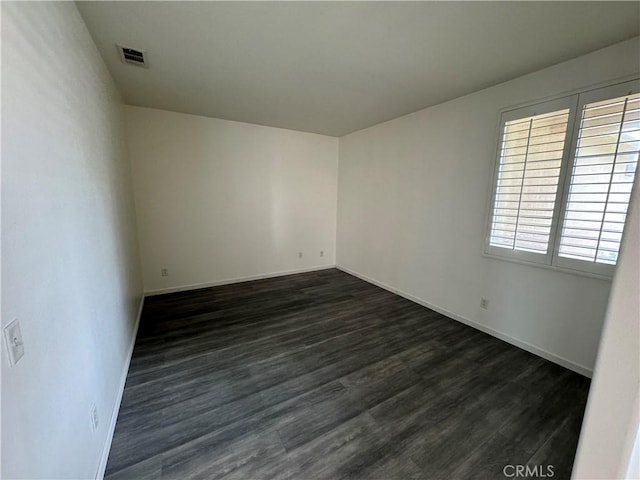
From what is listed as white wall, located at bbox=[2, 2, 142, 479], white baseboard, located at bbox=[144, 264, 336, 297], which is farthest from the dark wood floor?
white baseboard, located at bbox=[144, 264, 336, 297]

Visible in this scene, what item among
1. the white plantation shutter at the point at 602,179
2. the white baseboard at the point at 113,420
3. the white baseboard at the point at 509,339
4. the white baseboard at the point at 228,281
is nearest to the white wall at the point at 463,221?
the white baseboard at the point at 509,339

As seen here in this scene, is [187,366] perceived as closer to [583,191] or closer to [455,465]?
[455,465]

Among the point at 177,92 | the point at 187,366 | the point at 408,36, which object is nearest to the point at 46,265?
the point at 187,366

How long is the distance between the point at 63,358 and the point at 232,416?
3.51 feet

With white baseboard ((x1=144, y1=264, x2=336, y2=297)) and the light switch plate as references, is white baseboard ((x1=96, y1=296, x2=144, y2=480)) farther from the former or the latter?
white baseboard ((x1=144, y1=264, x2=336, y2=297))

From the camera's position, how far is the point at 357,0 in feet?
4.98

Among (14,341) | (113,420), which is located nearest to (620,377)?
(14,341)

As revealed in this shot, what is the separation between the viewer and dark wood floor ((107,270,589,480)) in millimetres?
1431

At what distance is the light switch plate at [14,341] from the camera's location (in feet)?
2.32

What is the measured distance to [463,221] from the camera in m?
2.99

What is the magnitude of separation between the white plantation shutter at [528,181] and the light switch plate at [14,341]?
132 inches

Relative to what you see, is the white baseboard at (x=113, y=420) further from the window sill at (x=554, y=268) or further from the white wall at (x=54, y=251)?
the window sill at (x=554, y=268)

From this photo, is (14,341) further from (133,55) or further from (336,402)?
(133,55)

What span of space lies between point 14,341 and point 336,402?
173cm
